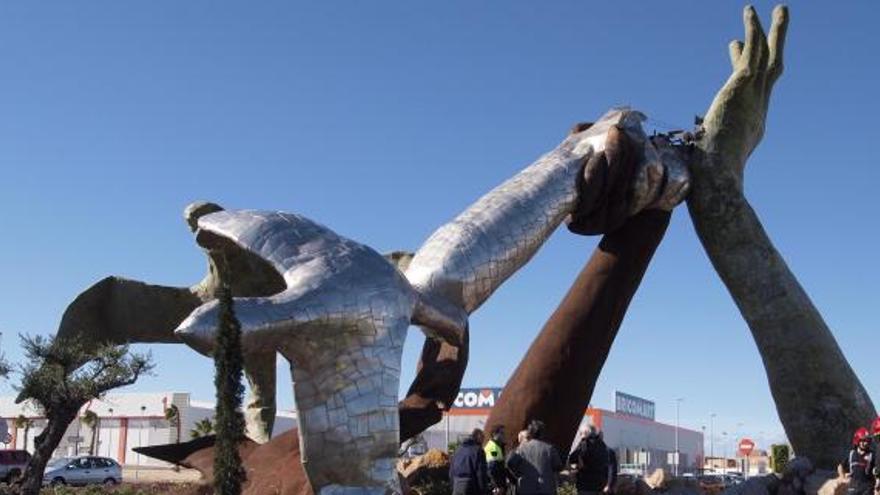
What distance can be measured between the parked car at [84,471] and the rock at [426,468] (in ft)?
68.2

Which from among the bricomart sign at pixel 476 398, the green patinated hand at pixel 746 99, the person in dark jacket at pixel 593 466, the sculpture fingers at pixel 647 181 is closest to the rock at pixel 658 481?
the sculpture fingers at pixel 647 181

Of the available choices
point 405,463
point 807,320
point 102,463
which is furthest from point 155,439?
point 807,320

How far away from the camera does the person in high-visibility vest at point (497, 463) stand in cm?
1107

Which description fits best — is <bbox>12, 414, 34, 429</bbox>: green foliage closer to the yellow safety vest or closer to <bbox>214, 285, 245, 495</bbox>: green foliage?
the yellow safety vest

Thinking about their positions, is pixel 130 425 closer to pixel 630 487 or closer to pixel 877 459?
pixel 630 487

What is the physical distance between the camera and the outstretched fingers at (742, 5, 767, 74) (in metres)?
17.3

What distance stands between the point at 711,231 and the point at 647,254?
178cm

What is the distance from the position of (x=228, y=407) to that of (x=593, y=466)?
5.37m

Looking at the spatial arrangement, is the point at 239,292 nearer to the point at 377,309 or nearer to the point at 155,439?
the point at 377,309

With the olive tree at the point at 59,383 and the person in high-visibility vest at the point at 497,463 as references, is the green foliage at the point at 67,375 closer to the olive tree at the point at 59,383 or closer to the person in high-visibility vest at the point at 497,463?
the olive tree at the point at 59,383

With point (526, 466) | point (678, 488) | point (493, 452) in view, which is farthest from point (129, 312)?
point (678, 488)

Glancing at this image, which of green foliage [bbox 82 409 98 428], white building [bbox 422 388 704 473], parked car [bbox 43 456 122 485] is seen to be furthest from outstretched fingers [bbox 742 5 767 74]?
green foliage [bbox 82 409 98 428]

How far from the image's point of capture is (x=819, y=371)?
51.7 feet

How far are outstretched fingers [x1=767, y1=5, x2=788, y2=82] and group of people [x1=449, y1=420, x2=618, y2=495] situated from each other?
9.01m
